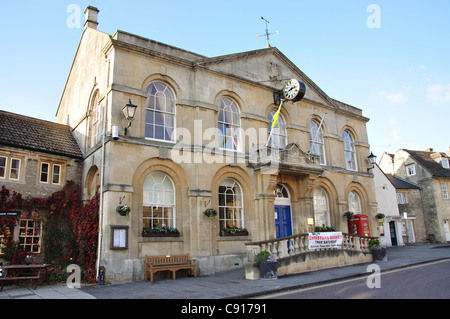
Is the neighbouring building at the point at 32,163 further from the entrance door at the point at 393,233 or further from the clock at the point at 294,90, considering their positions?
the entrance door at the point at 393,233

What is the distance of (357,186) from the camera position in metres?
21.2

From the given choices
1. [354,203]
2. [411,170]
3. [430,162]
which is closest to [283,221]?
[354,203]

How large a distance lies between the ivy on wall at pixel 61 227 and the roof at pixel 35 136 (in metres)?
1.73

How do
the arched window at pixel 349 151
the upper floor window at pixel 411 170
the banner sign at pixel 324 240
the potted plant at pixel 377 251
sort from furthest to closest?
the upper floor window at pixel 411 170 → the arched window at pixel 349 151 → the potted plant at pixel 377 251 → the banner sign at pixel 324 240

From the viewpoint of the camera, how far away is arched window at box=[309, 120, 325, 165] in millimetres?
19756

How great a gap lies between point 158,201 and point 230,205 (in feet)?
11.3

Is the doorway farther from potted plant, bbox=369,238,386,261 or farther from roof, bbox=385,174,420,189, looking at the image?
roof, bbox=385,174,420,189

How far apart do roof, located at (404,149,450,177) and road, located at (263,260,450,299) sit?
20.7 m

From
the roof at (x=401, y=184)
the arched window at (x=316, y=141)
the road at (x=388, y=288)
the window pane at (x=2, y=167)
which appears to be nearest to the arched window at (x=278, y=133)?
the arched window at (x=316, y=141)

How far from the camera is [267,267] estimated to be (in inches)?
452

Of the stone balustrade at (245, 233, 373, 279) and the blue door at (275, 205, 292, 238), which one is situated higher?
the blue door at (275, 205, 292, 238)

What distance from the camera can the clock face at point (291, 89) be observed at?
1709 centimetres

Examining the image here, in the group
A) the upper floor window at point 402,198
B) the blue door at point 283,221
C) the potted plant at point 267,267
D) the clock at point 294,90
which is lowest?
the potted plant at point 267,267

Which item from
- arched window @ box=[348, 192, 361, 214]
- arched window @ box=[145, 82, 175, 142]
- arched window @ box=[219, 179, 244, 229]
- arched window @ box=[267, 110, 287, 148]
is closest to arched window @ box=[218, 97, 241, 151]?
arched window @ box=[219, 179, 244, 229]
